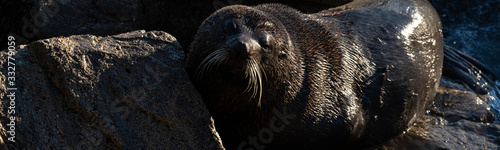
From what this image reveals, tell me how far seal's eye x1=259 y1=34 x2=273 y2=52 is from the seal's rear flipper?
3.78m

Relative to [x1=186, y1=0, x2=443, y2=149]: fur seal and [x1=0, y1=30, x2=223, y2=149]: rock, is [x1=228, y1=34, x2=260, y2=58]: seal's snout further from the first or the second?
[x1=0, y1=30, x2=223, y2=149]: rock

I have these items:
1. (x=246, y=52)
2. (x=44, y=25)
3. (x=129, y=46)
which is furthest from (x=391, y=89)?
(x=44, y=25)

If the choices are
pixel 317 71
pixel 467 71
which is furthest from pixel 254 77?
pixel 467 71

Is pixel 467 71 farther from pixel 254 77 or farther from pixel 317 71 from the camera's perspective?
pixel 254 77

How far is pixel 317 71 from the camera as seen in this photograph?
4.64m

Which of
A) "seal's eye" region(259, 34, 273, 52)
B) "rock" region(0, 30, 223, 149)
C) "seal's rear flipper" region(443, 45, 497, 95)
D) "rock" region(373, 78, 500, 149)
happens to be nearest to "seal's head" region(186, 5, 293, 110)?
"seal's eye" region(259, 34, 273, 52)

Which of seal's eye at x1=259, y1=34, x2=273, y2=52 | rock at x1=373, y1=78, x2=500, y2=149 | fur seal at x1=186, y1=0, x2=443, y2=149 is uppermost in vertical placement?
seal's eye at x1=259, y1=34, x2=273, y2=52

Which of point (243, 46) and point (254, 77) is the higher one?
point (243, 46)

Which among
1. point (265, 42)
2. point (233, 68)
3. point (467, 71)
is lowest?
point (467, 71)

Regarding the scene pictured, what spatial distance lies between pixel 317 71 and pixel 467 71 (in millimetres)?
3288

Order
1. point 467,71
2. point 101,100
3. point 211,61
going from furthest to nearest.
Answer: point 467,71 < point 211,61 < point 101,100

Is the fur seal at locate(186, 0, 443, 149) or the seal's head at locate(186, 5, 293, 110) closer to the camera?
the seal's head at locate(186, 5, 293, 110)

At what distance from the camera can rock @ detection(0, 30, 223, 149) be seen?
341 cm

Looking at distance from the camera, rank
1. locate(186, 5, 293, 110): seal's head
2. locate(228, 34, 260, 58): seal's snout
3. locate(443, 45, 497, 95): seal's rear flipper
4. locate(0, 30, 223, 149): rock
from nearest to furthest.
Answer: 1. locate(0, 30, 223, 149): rock
2. locate(228, 34, 260, 58): seal's snout
3. locate(186, 5, 293, 110): seal's head
4. locate(443, 45, 497, 95): seal's rear flipper
